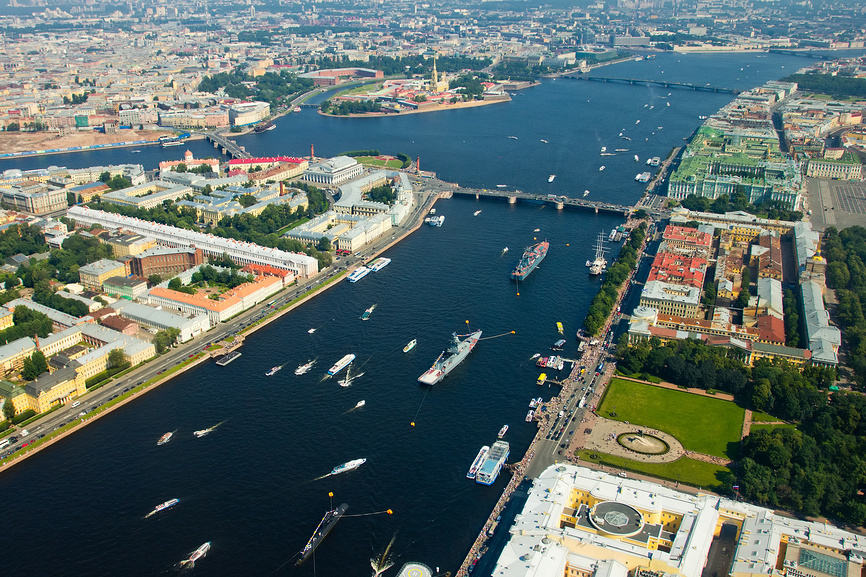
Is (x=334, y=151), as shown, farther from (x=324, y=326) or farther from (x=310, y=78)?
(x=310, y=78)

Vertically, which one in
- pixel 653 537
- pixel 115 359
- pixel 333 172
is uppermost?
pixel 333 172

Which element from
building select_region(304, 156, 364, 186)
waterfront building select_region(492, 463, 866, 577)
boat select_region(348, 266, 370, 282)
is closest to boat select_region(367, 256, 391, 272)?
boat select_region(348, 266, 370, 282)

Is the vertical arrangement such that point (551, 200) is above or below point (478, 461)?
above

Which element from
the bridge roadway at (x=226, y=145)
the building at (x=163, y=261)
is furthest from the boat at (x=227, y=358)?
the bridge roadway at (x=226, y=145)

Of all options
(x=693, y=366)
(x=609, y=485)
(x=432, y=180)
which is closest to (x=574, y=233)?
(x=432, y=180)

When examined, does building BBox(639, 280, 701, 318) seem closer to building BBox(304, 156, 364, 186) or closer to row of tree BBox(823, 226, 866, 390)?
row of tree BBox(823, 226, 866, 390)

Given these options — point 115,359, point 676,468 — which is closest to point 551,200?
point 676,468

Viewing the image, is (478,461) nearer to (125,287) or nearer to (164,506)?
(164,506)
